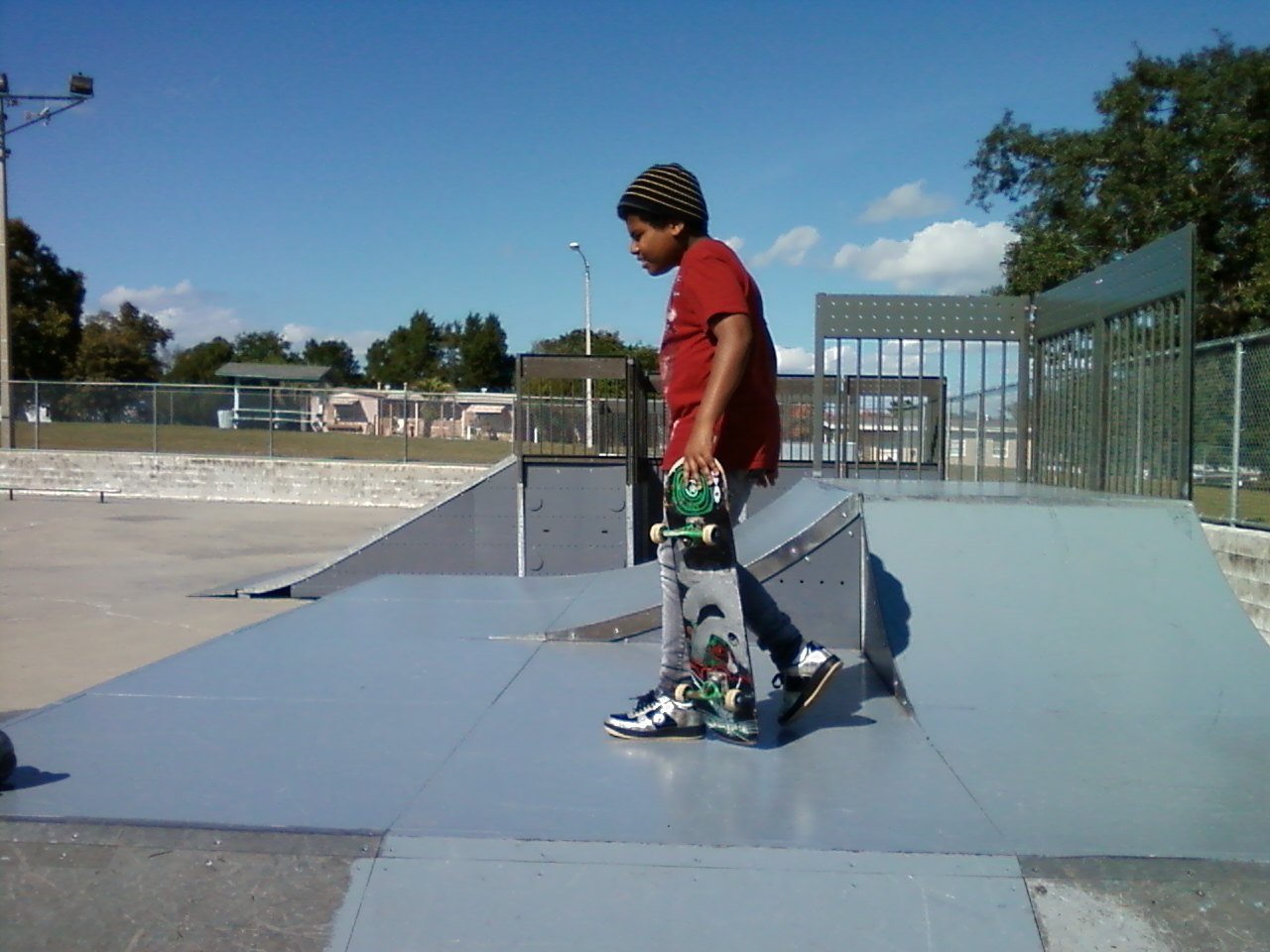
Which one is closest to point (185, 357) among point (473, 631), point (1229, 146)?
point (1229, 146)

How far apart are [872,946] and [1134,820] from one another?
31.8 inches

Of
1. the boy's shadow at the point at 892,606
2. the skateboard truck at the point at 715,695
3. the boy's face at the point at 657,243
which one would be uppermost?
the boy's face at the point at 657,243

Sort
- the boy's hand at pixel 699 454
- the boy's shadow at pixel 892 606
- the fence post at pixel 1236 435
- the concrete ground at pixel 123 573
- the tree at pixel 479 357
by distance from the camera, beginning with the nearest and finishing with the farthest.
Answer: the boy's hand at pixel 699 454
the boy's shadow at pixel 892 606
the concrete ground at pixel 123 573
the fence post at pixel 1236 435
the tree at pixel 479 357

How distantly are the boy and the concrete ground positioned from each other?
4216 mm

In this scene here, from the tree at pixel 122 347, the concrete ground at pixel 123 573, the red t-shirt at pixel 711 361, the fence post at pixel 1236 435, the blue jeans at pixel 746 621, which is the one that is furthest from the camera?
the tree at pixel 122 347

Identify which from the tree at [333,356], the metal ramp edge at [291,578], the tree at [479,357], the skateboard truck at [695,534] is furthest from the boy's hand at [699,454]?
the tree at [333,356]

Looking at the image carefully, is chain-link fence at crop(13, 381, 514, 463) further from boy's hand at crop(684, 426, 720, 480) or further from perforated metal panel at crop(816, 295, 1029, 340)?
boy's hand at crop(684, 426, 720, 480)

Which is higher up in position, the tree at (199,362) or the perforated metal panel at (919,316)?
the tree at (199,362)

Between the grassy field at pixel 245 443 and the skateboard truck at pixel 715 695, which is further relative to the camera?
the grassy field at pixel 245 443

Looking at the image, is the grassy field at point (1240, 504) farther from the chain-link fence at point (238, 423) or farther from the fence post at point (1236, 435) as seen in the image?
the chain-link fence at point (238, 423)

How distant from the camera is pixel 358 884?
2102 millimetres

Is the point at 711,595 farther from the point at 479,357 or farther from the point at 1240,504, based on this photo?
the point at 479,357

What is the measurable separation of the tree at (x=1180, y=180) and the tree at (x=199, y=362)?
73211 mm

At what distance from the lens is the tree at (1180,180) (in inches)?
888
